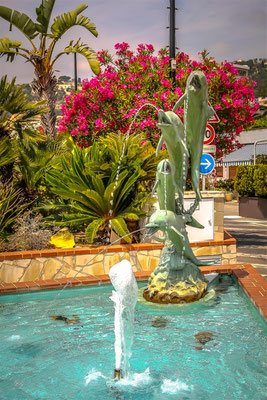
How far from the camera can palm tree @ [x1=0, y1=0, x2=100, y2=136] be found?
53.0ft

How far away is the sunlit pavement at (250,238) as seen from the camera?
10344 mm

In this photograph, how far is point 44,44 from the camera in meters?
16.5

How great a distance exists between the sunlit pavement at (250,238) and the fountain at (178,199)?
2.96 metres

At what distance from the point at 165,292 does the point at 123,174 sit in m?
2.97

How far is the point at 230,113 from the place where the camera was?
38.3 feet

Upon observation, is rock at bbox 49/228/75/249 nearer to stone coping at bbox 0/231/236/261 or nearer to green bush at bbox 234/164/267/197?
stone coping at bbox 0/231/236/261

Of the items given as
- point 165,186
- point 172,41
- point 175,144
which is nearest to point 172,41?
point 172,41

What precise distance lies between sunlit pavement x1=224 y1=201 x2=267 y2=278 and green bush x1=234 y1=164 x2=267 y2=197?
1.24 metres

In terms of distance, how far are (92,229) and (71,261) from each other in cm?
70

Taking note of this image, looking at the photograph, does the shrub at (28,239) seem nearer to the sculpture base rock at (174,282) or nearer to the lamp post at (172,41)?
the sculpture base rock at (174,282)

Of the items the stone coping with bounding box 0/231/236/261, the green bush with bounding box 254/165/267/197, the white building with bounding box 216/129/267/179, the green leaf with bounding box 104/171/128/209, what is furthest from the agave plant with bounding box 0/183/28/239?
the white building with bounding box 216/129/267/179

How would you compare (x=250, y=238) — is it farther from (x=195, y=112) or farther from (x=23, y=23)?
(x=23, y=23)

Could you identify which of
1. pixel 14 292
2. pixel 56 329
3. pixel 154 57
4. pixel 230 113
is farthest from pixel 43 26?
pixel 56 329

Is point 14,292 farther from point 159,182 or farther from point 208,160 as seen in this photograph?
point 208,160
